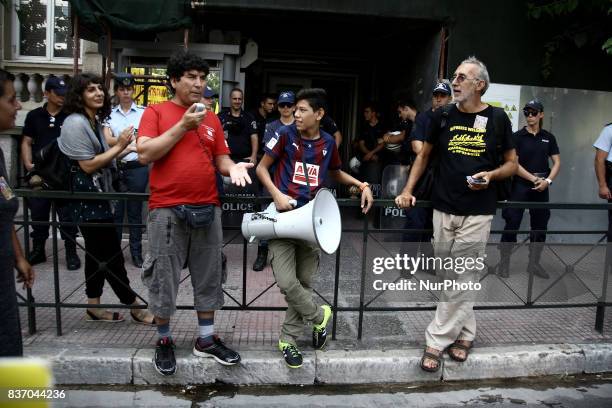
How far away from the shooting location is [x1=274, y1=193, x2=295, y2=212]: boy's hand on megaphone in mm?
3619

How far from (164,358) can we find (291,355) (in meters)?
0.89

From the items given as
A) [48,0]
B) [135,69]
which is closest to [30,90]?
[48,0]

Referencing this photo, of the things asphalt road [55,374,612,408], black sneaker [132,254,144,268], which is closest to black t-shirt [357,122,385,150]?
black sneaker [132,254,144,268]

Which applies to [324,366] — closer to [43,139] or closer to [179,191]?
[179,191]

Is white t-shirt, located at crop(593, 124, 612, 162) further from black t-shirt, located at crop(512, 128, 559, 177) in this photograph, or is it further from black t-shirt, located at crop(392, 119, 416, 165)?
black t-shirt, located at crop(392, 119, 416, 165)

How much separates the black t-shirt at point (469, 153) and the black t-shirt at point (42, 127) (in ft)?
14.3

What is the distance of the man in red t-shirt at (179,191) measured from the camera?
11.1 ft

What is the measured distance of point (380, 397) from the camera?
3727 mm

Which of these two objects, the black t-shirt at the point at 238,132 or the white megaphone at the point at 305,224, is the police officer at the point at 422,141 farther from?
the black t-shirt at the point at 238,132

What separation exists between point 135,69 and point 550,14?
5.89m

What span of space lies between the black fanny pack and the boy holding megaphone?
18.7 inches

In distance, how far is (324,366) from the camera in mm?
3863

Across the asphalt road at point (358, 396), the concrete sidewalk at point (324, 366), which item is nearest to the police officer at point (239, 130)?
the concrete sidewalk at point (324, 366)

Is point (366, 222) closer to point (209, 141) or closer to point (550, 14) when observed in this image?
point (209, 141)
